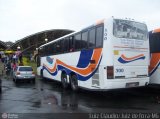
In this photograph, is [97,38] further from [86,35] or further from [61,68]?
[61,68]

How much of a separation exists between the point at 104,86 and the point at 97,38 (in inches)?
90.4

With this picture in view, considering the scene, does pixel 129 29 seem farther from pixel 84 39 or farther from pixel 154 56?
pixel 84 39

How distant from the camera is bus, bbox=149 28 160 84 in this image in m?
14.3

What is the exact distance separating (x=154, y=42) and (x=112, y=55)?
10.8 ft

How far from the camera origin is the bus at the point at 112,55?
41.1 ft

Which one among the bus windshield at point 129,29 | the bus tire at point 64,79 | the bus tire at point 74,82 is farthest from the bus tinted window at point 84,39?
the bus tire at point 64,79

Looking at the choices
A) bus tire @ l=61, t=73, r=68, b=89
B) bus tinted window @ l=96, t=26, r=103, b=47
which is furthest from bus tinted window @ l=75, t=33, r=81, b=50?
bus tire @ l=61, t=73, r=68, b=89

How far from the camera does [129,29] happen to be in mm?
13266

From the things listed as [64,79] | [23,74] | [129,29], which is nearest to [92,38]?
[129,29]

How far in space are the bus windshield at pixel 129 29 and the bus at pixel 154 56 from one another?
97 centimetres

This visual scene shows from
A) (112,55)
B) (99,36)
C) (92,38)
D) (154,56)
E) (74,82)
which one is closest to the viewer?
(112,55)

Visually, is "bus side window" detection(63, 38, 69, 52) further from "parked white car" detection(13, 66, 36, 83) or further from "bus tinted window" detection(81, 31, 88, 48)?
"parked white car" detection(13, 66, 36, 83)

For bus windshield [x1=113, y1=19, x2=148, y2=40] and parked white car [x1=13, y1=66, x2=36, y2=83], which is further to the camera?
parked white car [x1=13, y1=66, x2=36, y2=83]

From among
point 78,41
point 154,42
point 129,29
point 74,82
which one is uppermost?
point 129,29
